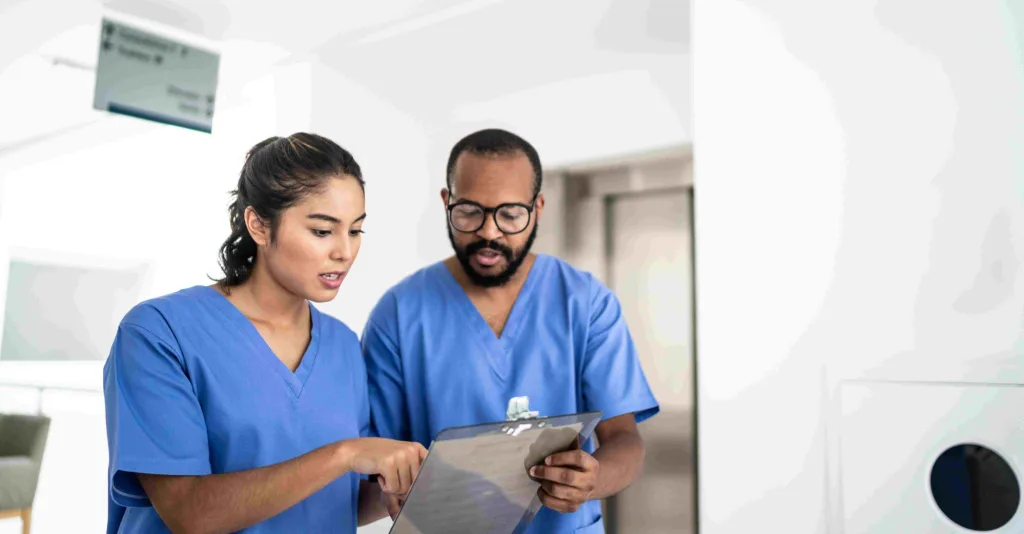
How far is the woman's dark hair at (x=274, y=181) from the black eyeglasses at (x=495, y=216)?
22 cm

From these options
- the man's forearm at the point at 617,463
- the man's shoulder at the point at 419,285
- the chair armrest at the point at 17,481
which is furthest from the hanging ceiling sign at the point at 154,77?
the man's forearm at the point at 617,463

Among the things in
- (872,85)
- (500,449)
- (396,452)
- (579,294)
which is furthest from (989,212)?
(396,452)

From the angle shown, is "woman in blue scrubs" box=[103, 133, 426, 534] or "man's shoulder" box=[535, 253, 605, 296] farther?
"man's shoulder" box=[535, 253, 605, 296]

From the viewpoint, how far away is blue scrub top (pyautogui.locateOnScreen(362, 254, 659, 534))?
1.29 m

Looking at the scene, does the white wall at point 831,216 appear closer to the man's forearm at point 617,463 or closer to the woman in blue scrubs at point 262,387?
the man's forearm at point 617,463

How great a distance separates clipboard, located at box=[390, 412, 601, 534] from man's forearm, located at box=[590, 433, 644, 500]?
138mm

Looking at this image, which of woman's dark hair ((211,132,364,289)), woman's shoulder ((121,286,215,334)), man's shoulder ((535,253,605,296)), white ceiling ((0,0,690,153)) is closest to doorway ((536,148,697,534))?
white ceiling ((0,0,690,153))

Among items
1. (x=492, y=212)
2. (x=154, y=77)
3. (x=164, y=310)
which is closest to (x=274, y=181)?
(x=164, y=310)

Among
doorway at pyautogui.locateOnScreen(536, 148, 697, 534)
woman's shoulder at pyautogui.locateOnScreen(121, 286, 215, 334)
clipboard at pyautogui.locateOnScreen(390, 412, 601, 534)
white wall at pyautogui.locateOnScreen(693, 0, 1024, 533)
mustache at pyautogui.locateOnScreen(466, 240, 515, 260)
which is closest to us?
clipboard at pyautogui.locateOnScreen(390, 412, 601, 534)

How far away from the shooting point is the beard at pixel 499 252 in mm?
1262

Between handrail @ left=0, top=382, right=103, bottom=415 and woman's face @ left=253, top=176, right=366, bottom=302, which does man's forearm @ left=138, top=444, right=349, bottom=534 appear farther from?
handrail @ left=0, top=382, right=103, bottom=415

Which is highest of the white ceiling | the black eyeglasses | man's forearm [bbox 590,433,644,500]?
the white ceiling

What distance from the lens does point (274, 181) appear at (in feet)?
→ 3.41

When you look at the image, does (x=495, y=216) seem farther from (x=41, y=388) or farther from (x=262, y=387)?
(x=41, y=388)
